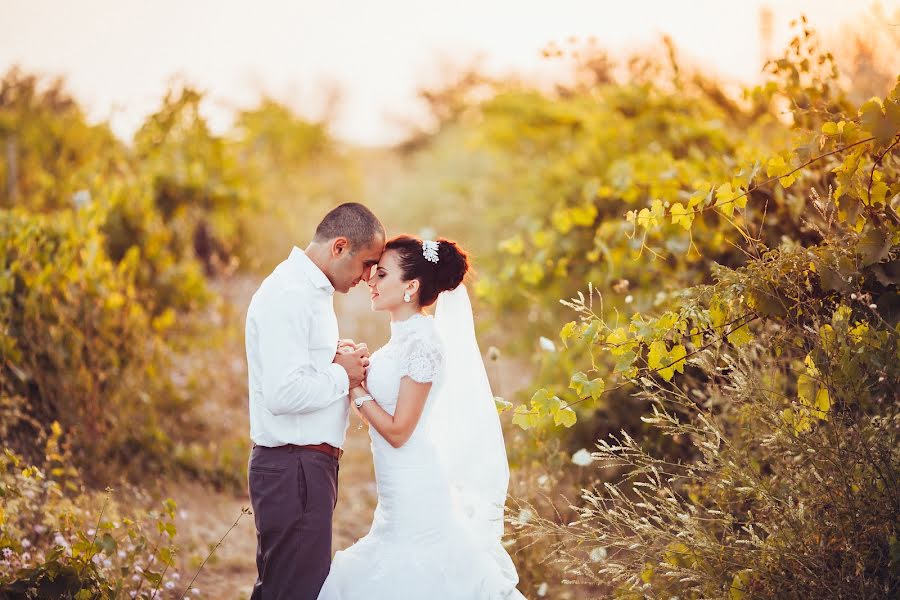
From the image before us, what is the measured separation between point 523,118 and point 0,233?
7929 millimetres

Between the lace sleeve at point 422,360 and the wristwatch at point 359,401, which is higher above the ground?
the lace sleeve at point 422,360

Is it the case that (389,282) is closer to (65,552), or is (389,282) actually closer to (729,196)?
(729,196)

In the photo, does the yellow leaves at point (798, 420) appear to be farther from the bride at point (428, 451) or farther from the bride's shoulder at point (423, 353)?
the bride's shoulder at point (423, 353)

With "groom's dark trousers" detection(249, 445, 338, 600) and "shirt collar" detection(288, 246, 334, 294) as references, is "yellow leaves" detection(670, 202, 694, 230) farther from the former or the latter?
A: "groom's dark trousers" detection(249, 445, 338, 600)

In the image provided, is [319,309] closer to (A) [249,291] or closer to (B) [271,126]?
(A) [249,291]

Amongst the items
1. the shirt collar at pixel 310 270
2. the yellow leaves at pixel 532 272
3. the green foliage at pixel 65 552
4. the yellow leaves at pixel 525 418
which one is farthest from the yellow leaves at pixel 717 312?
the green foliage at pixel 65 552

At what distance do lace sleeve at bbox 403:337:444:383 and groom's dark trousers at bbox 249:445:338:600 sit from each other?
49cm

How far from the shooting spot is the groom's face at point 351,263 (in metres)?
Result: 3.38

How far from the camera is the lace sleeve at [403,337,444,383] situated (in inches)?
132

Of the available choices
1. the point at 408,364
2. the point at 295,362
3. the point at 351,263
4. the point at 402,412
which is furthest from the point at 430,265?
the point at 295,362

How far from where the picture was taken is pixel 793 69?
13.1ft

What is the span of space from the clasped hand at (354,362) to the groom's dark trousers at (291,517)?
327mm

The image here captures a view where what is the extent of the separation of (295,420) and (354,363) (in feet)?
1.09

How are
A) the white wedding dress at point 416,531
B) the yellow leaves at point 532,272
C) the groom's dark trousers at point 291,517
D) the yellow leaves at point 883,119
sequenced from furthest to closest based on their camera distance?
the yellow leaves at point 532,272, the white wedding dress at point 416,531, the groom's dark trousers at point 291,517, the yellow leaves at point 883,119
